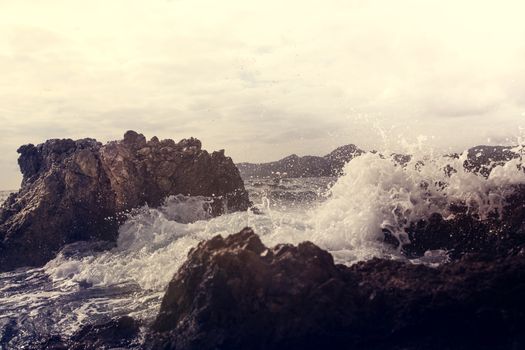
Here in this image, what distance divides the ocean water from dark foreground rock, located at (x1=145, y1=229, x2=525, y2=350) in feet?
7.38

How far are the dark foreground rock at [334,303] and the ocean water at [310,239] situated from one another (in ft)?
7.38

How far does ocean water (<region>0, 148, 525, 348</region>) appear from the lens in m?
9.79

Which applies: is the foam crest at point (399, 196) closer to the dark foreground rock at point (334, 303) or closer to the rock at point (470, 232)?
the rock at point (470, 232)

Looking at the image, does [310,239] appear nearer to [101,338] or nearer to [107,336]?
[107,336]

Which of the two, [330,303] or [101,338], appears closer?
[330,303]

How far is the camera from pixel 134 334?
8047mm

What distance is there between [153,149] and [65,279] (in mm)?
9188

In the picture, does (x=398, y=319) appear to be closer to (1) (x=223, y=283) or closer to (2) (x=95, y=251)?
(1) (x=223, y=283)

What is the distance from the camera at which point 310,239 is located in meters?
11.5

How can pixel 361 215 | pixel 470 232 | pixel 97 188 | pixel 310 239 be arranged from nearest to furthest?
pixel 470 232 < pixel 361 215 < pixel 310 239 < pixel 97 188

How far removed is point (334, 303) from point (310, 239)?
16.1ft

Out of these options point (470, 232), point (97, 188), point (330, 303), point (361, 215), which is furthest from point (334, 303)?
point (97, 188)

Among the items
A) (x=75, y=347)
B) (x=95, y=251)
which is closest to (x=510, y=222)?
(x=75, y=347)

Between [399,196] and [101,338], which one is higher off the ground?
[399,196]
